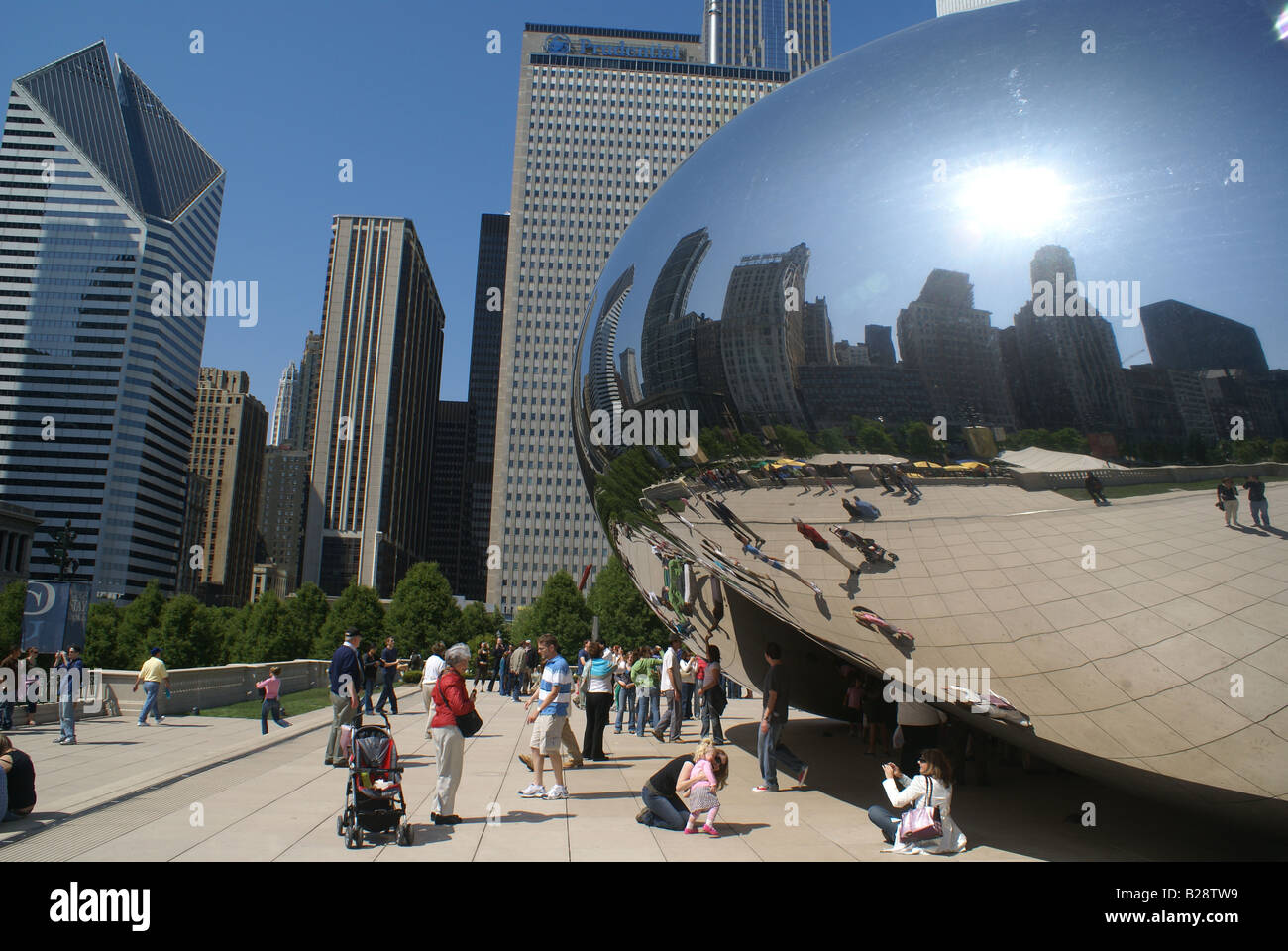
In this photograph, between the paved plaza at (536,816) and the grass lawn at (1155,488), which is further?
the paved plaza at (536,816)

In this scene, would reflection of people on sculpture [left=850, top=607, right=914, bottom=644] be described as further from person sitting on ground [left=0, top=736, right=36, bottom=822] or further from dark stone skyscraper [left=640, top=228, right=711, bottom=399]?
person sitting on ground [left=0, top=736, right=36, bottom=822]

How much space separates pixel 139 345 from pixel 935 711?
14680cm

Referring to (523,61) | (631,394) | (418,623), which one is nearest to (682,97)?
(523,61)

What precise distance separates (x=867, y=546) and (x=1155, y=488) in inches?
55.3

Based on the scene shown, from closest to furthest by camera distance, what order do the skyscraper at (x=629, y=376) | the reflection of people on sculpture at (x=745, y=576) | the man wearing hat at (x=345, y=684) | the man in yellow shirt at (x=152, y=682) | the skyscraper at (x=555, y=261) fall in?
the reflection of people on sculpture at (x=745, y=576)
the skyscraper at (x=629, y=376)
the man wearing hat at (x=345, y=684)
the man in yellow shirt at (x=152, y=682)
the skyscraper at (x=555, y=261)

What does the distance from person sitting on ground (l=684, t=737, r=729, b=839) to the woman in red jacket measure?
6.43 ft

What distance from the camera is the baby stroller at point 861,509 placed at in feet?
14.8

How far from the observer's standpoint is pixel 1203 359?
12.7 ft

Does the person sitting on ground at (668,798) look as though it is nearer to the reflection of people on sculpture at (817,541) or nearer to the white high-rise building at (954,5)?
the reflection of people on sculpture at (817,541)

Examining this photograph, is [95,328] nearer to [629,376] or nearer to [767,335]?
[629,376]

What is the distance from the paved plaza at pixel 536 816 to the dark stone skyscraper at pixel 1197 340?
3344 millimetres

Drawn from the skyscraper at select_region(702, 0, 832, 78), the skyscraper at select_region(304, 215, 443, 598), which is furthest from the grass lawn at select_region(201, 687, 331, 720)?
the skyscraper at select_region(702, 0, 832, 78)

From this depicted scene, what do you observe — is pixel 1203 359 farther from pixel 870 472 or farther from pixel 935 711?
pixel 935 711

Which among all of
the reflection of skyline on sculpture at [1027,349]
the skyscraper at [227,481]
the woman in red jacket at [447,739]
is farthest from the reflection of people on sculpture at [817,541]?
the skyscraper at [227,481]
